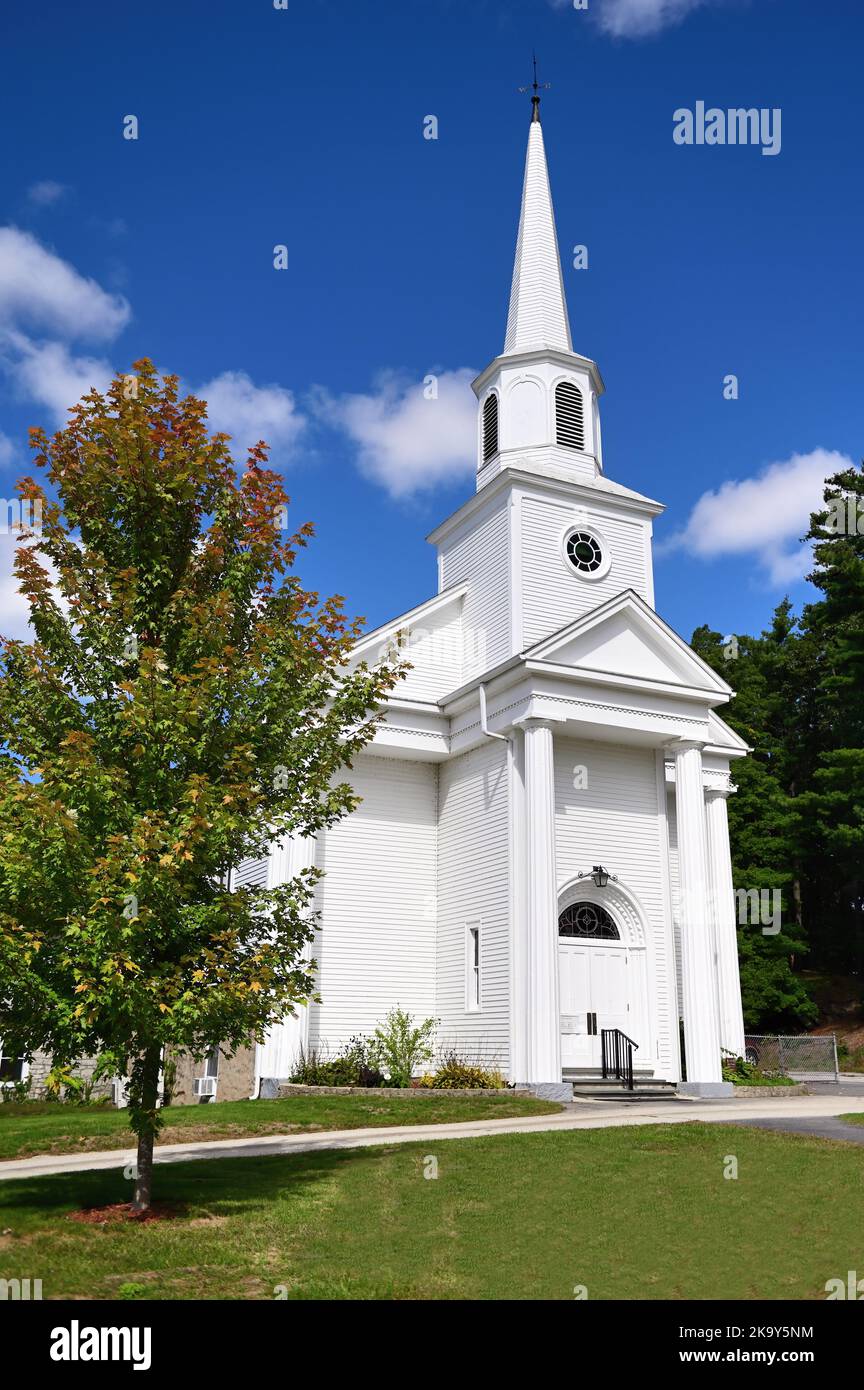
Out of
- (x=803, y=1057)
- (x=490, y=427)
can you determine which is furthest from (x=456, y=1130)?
(x=490, y=427)

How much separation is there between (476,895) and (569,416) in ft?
37.3

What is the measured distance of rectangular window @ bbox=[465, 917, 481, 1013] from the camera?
22.4 meters

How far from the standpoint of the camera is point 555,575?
976 inches

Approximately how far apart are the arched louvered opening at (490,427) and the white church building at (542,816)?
555mm

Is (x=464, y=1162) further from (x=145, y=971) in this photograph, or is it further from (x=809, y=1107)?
(x=809, y=1107)

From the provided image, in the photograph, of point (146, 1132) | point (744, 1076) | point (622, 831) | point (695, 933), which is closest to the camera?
point (146, 1132)

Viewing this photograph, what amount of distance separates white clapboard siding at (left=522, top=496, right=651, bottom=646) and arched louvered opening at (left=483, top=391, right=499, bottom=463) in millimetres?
2854

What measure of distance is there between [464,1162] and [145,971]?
14.9 feet

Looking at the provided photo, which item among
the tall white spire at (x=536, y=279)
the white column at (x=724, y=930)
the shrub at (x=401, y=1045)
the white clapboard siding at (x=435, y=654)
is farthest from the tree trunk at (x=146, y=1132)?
the tall white spire at (x=536, y=279)

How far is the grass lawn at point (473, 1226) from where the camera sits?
787cm

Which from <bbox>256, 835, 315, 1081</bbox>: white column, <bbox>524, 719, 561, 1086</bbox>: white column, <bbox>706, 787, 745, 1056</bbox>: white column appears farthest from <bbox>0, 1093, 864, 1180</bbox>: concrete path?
<bbox>256, 835, 315, 1081</bbox>: white column

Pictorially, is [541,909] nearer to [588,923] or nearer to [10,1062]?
[588,923]

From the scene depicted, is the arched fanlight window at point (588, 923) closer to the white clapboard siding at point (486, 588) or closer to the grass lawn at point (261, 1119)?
the grass lawn at point (261, 1119)
